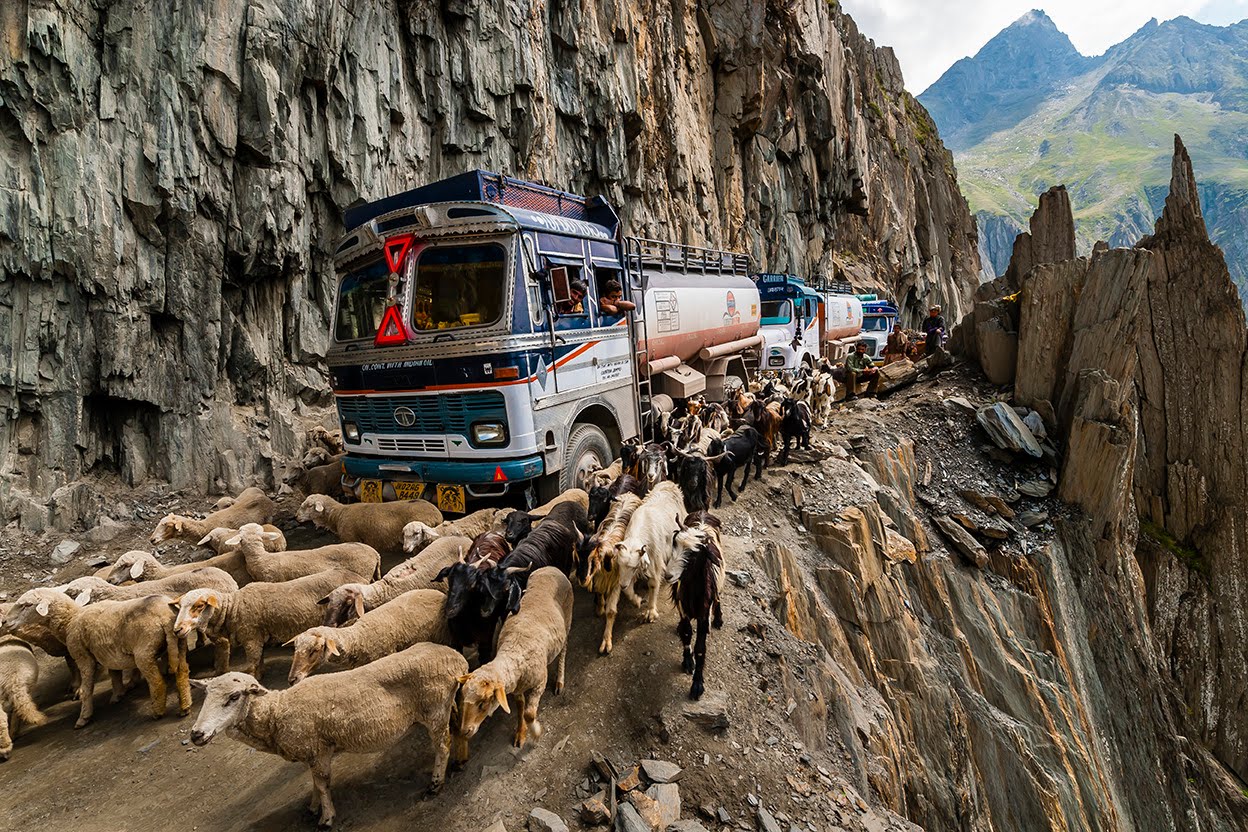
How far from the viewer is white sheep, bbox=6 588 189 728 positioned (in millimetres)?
4930

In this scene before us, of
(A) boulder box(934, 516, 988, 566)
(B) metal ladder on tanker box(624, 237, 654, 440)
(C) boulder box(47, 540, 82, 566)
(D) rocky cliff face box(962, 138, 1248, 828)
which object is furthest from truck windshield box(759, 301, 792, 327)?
(C) boulder box(47, 540, 82, 566)

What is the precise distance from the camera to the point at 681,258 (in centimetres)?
1558

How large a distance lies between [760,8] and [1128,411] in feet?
125

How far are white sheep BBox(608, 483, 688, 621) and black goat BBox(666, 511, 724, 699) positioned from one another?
0.37 metres

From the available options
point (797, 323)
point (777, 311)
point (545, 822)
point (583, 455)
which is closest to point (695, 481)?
point (583, 455)

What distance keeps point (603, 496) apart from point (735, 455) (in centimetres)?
347

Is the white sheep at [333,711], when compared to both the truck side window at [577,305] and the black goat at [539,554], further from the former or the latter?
the truck side window at [577,305]

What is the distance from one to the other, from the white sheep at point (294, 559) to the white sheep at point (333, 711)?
240 cm

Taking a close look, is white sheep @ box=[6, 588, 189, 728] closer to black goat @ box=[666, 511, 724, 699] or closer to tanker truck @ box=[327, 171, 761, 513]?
tanker truck @ box=[327, 171, 761, 513]

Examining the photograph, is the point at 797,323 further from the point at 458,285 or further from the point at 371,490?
the point at 371,490

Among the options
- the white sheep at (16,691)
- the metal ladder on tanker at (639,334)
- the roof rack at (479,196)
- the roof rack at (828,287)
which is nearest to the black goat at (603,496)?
the metal ladder on tanker at (639,334)

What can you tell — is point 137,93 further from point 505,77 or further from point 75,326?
point 505,77

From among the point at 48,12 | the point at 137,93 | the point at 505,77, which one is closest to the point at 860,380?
the point at 505,77

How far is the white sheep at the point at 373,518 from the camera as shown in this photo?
746 cm
